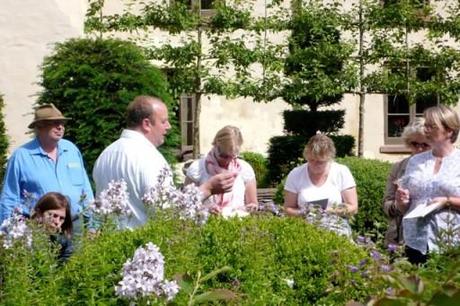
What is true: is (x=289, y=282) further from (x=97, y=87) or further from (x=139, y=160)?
(x=97, y=87)

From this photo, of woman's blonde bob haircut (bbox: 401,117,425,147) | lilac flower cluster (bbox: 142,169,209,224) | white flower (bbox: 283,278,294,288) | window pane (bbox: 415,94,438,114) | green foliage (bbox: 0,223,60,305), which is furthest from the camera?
window pane (bbox: 415,94,438,114)

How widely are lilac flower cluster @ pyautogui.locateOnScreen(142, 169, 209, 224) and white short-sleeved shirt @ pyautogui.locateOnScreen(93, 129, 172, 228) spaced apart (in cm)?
85

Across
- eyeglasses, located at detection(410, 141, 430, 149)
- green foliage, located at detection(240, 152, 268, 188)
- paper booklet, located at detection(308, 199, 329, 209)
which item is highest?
eyeglasses, located at detection(410, 141, 430, 149)

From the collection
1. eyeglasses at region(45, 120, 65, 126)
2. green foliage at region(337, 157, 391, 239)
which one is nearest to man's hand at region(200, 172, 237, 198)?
eyeglasses at region(45, 120, 65, 126)

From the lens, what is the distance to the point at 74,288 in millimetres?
4066

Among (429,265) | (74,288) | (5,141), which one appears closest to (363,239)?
(429,265)

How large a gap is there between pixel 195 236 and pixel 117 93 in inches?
211

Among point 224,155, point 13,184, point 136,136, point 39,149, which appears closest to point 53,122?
point 39,149

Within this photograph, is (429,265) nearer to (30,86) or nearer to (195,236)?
(195,236)

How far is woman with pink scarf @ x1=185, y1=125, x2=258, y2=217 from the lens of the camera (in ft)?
22.5

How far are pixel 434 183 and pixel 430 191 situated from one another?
6 cm

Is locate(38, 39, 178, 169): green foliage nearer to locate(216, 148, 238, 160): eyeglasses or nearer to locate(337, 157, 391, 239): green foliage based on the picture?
locate(337, 157, 391, 239): green foliage

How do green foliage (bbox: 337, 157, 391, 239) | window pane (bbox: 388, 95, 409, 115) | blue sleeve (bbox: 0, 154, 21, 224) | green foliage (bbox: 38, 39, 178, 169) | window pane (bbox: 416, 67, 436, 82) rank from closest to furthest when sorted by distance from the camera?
blue sleeve (bbox: 0, 154, 21, 224) < green foliage (bbox: 38, 39, 178, 169) < green foliage (bbox: 337, 157, 391, 239) < window pane (bbox: 416, 67, 436, 82) < window pane (bbox: 388, 95, 409, 115)

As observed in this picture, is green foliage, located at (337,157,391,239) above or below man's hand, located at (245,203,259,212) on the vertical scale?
below
